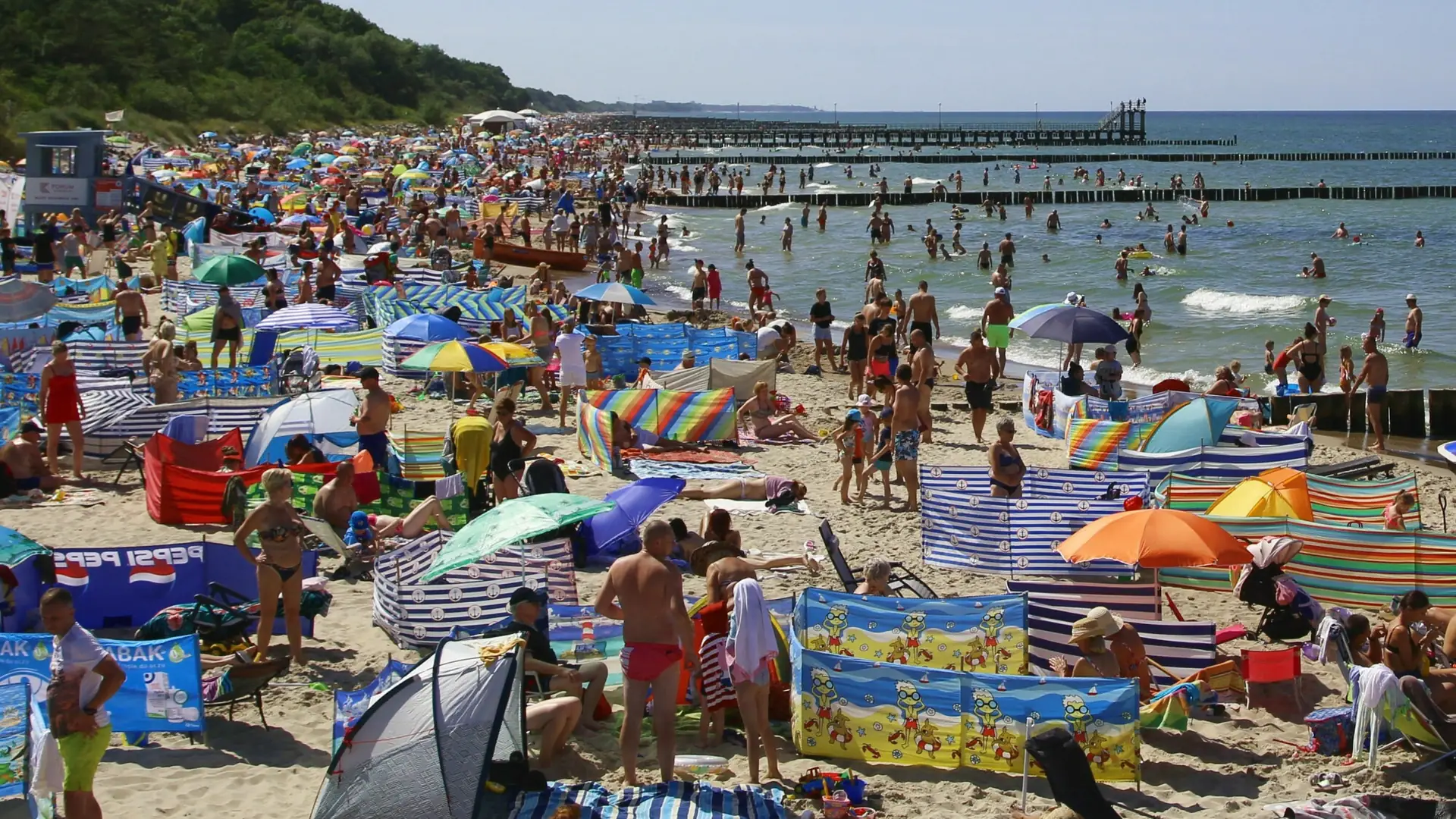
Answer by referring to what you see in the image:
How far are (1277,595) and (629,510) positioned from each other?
3.92 m

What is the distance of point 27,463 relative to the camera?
33.0ft

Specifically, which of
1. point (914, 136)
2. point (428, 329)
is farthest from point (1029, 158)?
point (428, 329)

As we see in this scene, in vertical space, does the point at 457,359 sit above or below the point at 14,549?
above

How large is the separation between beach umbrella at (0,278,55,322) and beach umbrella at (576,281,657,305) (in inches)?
229

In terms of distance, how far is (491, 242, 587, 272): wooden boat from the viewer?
26.8 metres

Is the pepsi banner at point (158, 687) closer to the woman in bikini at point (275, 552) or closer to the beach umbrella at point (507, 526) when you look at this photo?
the woman in bikini at point (275, 552)

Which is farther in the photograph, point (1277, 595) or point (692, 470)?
point (692, 470)

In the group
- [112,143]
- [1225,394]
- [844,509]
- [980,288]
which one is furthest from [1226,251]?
[112,143]

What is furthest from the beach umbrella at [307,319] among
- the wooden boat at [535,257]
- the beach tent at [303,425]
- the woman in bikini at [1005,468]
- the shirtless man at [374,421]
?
the wooden boat at [535,257]

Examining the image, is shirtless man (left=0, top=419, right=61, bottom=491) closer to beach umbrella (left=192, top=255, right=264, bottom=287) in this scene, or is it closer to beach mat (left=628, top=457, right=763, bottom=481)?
beach mat (left=628, top=457, right=763, bottom=481)

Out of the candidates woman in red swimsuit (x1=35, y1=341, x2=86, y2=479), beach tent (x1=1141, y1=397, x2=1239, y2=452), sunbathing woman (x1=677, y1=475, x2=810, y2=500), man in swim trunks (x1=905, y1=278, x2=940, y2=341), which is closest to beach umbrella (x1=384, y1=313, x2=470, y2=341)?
woman in red swimsuit (x1=35, y1=341, x2=86, y2=479)

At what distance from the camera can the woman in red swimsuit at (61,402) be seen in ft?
34.2

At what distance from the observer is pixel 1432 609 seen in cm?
746

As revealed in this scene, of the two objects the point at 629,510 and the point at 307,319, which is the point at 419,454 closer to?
the point at 629,510
